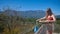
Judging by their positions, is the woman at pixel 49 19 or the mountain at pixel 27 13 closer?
the woman at pixel 49 19

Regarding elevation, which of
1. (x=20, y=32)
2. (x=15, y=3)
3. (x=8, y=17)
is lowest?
(x=20, y=32)

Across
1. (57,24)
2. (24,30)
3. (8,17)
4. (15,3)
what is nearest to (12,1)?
(15,3)

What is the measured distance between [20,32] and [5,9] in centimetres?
42

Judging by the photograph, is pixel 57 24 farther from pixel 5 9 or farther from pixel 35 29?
pixel 5 9

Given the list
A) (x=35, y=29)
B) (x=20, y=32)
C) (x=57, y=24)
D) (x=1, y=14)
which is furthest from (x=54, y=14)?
(x=1, y=14)

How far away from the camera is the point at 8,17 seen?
3.26m

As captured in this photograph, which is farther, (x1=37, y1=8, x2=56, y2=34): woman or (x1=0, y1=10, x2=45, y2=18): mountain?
(x1=0, y1=10, x2=45, y2=18): mountain

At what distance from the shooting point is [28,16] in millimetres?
3244

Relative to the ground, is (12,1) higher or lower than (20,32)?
higher

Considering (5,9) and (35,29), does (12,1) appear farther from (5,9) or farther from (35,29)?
(35,29)

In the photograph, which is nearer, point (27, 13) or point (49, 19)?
point (49, 19)

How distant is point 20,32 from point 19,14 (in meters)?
0.28

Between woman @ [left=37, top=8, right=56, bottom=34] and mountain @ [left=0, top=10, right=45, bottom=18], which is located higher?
mountain @ [left=0, top=10, right=45, bottom=18]

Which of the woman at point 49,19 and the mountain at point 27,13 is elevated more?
the mountain at point 27,13
